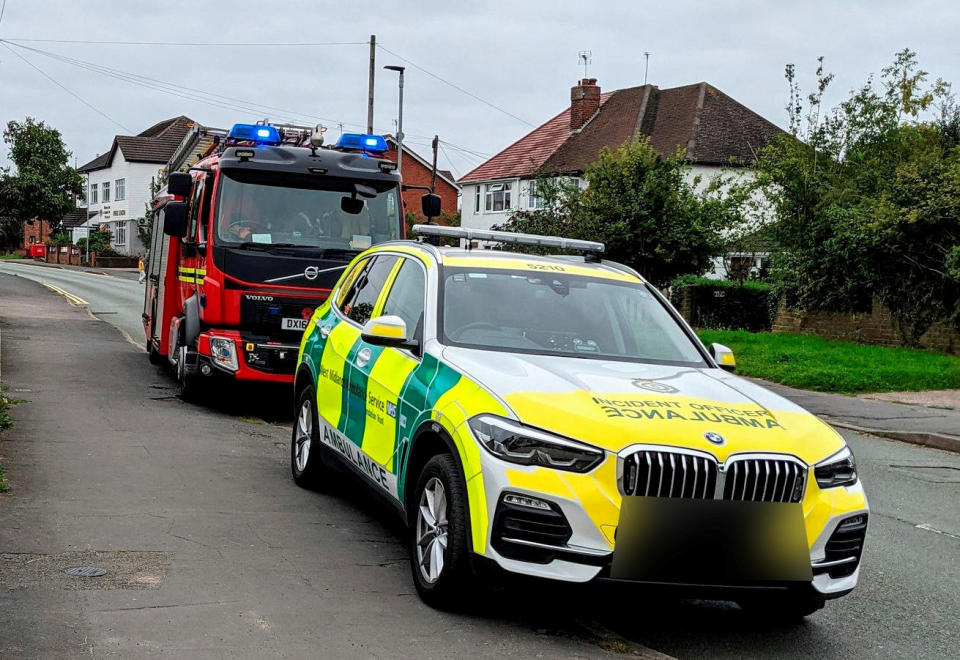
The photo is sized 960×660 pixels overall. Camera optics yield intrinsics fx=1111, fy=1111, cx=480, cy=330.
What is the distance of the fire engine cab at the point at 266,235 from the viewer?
11453mm

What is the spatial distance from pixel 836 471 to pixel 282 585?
265cm

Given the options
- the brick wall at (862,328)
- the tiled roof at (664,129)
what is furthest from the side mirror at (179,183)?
the tiled roof at (664,129)

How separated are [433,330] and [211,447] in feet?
13.5

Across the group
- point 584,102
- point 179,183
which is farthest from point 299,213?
point 584,102

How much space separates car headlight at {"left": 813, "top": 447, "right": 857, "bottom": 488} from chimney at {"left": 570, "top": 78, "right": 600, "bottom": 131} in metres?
51.6

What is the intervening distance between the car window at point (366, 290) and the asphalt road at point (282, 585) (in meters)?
1.29

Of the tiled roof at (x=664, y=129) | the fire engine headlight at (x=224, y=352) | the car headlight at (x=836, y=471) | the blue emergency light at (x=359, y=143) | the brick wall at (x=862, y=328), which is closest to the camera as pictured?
the car headlight at (x=836, y=471)

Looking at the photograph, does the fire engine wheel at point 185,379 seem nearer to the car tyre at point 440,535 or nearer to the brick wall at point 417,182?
the car tyre at point 440,535

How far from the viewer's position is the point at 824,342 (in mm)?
22281

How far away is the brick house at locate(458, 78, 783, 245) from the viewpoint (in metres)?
48.6

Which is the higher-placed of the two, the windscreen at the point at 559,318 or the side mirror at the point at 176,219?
the side mirror at the point at 176,219

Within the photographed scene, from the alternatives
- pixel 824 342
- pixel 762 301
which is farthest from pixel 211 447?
pixel 762 301

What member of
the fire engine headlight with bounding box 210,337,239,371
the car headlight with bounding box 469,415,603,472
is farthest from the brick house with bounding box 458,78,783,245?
the car headlight with bounding box 469,415,603,472

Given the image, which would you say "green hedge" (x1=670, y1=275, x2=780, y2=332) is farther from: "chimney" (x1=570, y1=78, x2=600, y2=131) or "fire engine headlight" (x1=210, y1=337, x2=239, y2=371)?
"chimney" (x1=570, y1=78, x2=600, y2=131)
